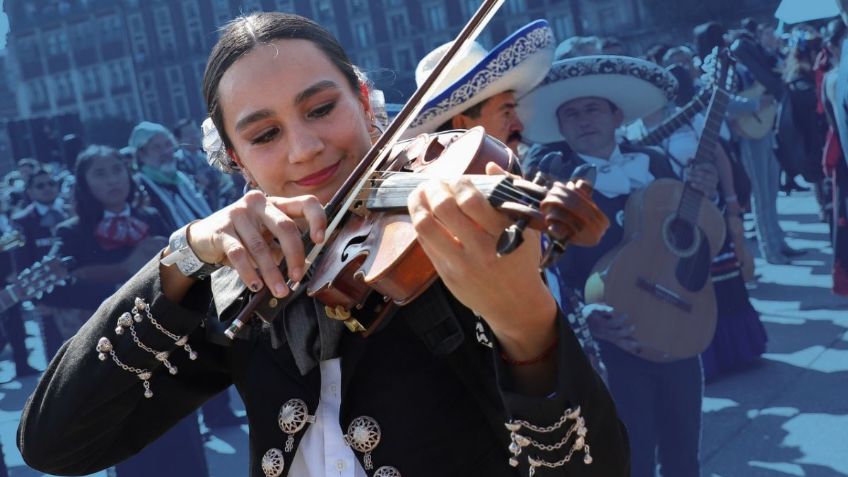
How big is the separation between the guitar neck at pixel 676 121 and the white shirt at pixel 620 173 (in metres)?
0.08

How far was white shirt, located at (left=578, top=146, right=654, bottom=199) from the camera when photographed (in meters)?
3.27

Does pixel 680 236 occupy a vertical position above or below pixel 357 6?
below

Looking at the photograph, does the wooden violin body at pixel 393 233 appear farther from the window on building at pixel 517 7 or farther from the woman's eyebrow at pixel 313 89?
the window on building at pixel 517 7

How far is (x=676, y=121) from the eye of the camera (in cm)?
338

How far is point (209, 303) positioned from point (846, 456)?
2550mm

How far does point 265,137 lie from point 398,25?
2379 millimetres

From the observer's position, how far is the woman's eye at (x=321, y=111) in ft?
4.26

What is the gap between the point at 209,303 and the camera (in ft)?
4.30

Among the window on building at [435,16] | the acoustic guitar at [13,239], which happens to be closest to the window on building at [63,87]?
the acoustic guitar at [13,239]

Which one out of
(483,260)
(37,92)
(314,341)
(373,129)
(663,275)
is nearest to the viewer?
(483,260)

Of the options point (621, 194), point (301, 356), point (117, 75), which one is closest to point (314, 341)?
point (301, 356)

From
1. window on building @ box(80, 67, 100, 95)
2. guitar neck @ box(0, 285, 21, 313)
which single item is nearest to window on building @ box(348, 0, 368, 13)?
window on building @ box(80, 67, 100, 95)

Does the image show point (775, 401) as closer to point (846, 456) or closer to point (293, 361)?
point (846, 456)

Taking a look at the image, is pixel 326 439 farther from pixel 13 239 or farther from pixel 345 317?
pixel 13 239
